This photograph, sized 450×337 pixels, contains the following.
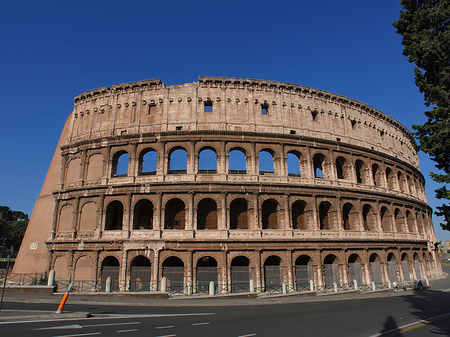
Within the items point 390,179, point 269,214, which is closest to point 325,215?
point 269,214

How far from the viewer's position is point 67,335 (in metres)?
9.30

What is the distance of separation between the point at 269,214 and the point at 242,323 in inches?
574

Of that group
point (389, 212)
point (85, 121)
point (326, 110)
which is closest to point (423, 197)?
point (389, 212)

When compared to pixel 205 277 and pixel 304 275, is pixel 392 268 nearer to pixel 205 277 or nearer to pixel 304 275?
pixel 304 275

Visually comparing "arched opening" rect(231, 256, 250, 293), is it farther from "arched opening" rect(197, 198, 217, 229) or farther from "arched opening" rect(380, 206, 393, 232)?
"arched opening" rect(380, 206, 393, 232)

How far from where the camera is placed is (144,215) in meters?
25.7

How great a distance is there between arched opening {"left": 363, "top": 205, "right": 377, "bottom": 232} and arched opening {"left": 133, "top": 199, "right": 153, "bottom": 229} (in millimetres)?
20679

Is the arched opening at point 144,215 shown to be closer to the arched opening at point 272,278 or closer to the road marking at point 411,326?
the arched opening at point 272,278

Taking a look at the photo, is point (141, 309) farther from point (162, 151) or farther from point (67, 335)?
point (162, 151)

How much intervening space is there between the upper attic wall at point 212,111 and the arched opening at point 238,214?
256 inches

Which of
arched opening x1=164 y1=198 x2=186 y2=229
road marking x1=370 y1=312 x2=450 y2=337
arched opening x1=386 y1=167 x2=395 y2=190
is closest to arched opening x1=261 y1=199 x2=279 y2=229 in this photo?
arched opening x1=164 y1=198 x2=186 y2=229

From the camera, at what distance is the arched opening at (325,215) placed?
26.4 m

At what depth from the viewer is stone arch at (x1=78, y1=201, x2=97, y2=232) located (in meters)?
24.7

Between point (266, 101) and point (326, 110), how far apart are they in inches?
259
